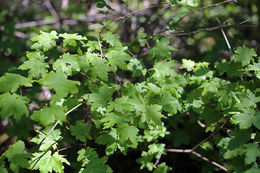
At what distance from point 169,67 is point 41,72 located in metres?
1.17

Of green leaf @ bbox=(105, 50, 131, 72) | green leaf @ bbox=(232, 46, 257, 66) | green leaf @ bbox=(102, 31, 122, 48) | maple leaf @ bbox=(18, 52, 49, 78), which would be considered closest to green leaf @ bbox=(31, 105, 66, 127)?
maple leaf @ bbox=(18, 52, 49, 78)

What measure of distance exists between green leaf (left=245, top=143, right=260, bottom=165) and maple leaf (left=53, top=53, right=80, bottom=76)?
4.70 feet

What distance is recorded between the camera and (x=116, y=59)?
181 cm

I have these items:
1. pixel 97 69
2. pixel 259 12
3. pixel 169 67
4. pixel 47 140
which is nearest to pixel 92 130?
pixel 47 140

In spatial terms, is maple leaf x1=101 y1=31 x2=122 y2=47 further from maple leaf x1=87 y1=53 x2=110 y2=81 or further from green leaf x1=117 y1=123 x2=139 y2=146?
green leaf x1=117 y1=123 x2=139 y2=146

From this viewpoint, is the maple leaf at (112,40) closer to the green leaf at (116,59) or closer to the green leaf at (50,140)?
the green leaf at (116,59)

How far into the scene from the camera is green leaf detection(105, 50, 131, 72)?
179cm

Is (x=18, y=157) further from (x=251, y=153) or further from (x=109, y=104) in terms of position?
(x=251, y=153)

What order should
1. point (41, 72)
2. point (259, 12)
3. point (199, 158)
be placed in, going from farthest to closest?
point (259, 12), point (199, 158), point (41, 72)

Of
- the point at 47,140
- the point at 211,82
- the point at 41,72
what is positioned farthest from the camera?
the point at 211,82

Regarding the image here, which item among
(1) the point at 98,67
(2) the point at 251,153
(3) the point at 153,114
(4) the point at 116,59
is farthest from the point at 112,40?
(2) the point at 251,153

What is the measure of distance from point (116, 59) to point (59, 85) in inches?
22.7

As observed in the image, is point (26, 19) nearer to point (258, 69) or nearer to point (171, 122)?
point (171, 122)

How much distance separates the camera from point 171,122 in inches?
106
